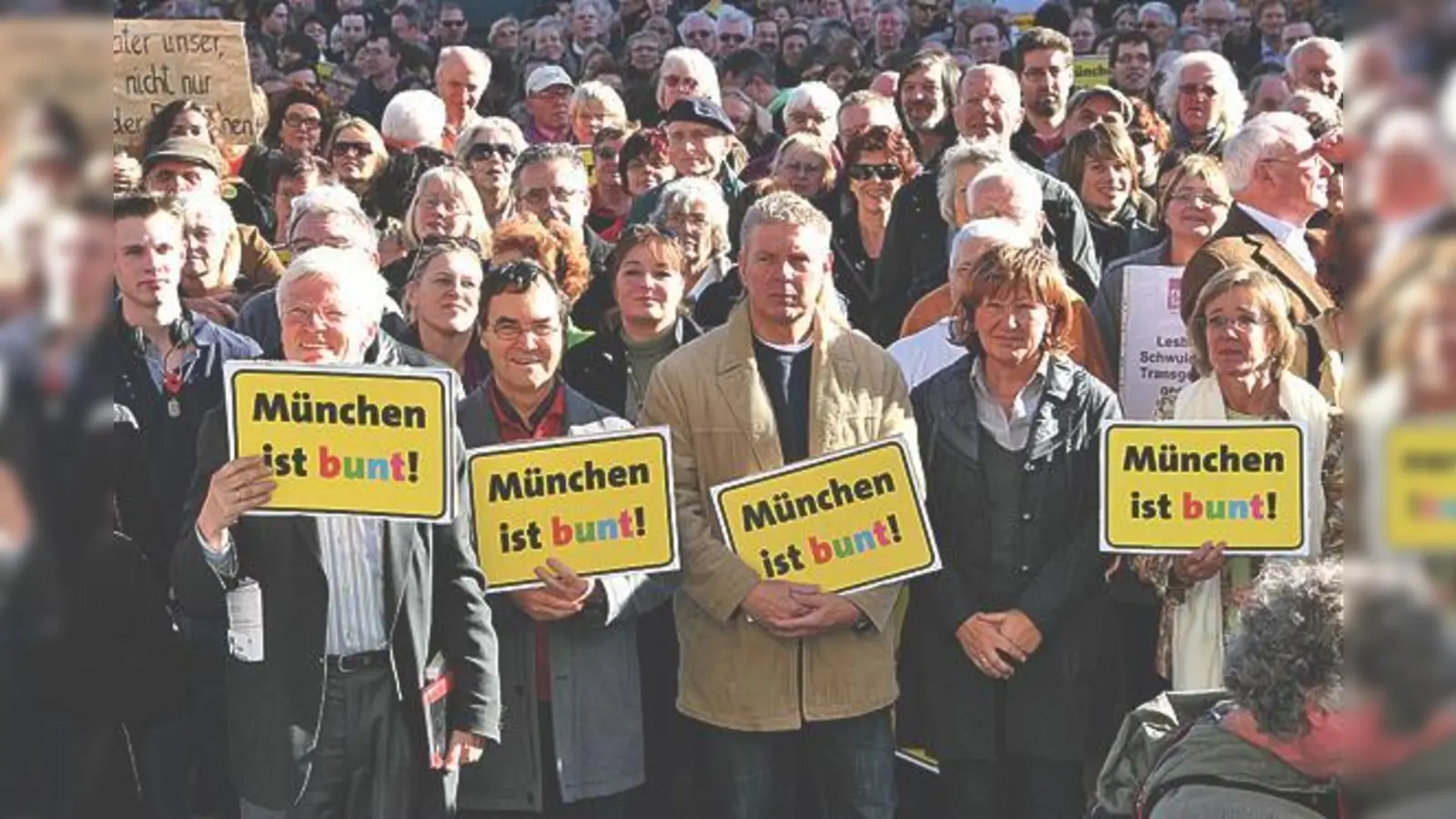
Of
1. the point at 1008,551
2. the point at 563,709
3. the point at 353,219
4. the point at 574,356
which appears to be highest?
the point at 353,219

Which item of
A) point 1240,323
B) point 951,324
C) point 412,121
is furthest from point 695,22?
point 1240,323

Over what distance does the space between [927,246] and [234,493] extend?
305cm

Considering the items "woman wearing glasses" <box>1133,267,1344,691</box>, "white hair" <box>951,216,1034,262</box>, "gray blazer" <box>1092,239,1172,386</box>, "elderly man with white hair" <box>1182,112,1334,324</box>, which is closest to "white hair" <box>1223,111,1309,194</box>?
"elderly man with white hair" <box>1182,112,1334,324</box>

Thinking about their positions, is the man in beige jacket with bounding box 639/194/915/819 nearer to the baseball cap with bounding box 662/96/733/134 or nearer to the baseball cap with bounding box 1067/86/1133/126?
the baseball cap with bounding box 662/96/733/134

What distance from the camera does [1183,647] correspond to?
4.61m

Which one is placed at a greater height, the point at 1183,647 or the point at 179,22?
the point at 179,22

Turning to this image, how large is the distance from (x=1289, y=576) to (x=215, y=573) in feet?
6.76

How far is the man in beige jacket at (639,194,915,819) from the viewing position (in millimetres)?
4559

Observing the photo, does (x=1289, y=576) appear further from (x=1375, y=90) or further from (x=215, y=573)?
(x=1375, y=90)

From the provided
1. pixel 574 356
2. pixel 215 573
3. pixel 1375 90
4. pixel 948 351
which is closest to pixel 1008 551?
pixel 948 351

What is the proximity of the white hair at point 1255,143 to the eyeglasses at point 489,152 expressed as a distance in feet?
9.08

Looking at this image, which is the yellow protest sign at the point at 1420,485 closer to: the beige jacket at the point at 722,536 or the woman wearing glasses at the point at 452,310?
the beige jacket at the point at 722,536

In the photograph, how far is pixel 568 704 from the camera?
4.48m

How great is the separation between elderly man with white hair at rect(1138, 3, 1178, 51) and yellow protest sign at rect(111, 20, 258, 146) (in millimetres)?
5569
